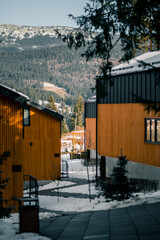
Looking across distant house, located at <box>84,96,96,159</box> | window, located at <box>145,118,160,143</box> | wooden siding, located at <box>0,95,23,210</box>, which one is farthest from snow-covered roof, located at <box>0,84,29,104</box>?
distant house, located at <box>84,96,96,159</box>

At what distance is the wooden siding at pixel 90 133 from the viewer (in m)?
41.7

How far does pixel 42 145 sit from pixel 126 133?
6186mm

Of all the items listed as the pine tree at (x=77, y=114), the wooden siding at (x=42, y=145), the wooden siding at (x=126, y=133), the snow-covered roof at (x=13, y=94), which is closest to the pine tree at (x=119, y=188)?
the snow-covered roof at (x=13, y=94)

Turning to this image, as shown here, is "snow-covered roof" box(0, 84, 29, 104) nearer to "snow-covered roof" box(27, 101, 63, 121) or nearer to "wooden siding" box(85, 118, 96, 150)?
"snow-covered roof" box(27, 101, 63, 121)

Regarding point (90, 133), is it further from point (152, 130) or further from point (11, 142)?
point (11, 142)

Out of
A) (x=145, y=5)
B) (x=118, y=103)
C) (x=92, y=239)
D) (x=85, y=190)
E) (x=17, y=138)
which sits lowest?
(x=85, y=190)

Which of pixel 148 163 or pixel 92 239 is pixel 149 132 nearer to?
pixel 148 163

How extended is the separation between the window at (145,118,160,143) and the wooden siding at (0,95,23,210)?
834 centimetres

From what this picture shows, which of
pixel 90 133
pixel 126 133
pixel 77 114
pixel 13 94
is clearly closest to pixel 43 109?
pixel 126 133

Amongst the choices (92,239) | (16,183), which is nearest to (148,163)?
(16,183)

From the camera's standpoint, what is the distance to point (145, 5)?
1130cm

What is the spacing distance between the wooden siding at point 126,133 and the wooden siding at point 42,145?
3460 mm

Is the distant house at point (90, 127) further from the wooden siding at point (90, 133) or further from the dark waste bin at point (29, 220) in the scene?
the dark waste bin at point (29, 220)

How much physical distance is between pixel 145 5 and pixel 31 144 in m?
17.0
